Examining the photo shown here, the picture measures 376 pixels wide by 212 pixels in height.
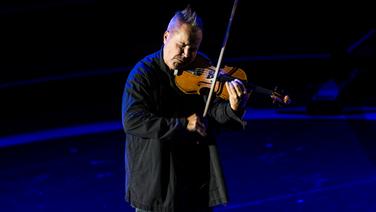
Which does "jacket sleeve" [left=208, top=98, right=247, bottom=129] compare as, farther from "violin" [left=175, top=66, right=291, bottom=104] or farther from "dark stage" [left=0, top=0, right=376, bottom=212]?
"dark stage" [left=0, top=0, right=376, bottom=212]

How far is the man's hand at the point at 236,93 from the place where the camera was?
6.39 ft

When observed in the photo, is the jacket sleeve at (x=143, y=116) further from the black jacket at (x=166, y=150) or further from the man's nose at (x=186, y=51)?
the man's nose at (x=186, y=51)

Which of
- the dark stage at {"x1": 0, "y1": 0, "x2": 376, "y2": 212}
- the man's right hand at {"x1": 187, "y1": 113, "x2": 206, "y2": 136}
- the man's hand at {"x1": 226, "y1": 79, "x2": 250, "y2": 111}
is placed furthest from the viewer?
the dark stage at {"x1": 0, "y1": 0, "x2": 376, "y2": 212}

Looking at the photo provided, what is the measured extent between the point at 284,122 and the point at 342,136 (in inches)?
24.4

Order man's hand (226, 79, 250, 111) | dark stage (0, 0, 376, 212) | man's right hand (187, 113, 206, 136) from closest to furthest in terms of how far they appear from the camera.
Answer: man's right hand (187, 113, 206, 136) → man's hand (226, 79, 250, 111) → dark stage (0, 0, 376, 212)

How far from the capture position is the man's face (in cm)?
192

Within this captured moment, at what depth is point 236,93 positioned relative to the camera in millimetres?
1947

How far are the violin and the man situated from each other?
22 millimetres

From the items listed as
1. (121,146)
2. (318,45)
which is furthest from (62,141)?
(318,45)

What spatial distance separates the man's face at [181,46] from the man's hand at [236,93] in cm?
17

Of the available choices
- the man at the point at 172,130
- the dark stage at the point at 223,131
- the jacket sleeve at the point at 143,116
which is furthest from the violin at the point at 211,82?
the dark stage at the point at 223,131

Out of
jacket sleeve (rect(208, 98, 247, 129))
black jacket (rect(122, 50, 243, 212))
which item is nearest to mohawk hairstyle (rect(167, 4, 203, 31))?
black jacket (rect(122, 50, 243, 212))

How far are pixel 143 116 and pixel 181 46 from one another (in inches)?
10.8

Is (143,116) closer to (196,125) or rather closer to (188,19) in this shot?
(196,125)
